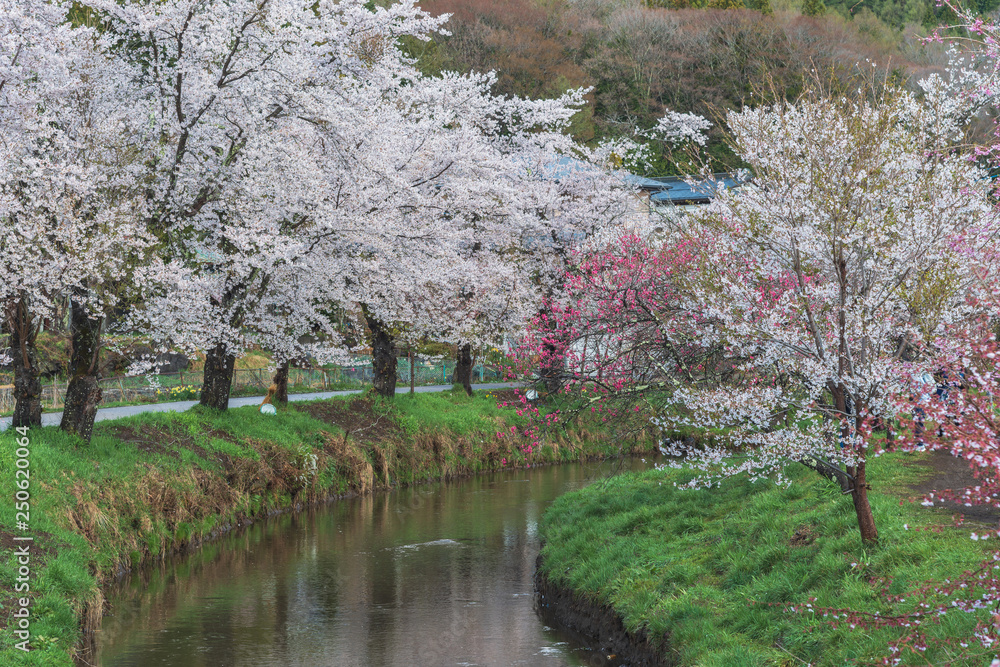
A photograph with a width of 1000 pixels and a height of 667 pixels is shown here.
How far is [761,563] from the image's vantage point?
39.9ft

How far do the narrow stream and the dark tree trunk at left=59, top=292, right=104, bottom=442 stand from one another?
3.21 m

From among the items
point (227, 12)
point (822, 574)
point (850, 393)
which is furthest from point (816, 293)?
point (227, 12)

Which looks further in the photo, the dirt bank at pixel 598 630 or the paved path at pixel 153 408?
the paved path at pixel 153 408

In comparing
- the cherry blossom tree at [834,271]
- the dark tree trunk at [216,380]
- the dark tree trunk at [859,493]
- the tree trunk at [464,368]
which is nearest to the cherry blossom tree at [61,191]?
the dark tree trunk at [216,380]

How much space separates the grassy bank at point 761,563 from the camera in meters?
9.76

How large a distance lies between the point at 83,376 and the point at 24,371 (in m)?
1.02

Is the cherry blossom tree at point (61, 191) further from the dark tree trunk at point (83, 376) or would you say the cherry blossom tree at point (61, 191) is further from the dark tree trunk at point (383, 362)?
the dark tree trunk at point (383, 362)

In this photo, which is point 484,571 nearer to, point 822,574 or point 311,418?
point 822,574

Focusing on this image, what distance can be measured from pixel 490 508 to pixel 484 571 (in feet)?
19.4

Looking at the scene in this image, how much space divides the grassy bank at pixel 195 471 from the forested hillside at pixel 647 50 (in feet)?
86.1

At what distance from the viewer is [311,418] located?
25344 millimetres

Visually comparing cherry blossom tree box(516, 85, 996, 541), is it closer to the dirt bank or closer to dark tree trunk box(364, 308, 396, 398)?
the dirt bank

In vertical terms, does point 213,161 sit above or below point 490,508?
above

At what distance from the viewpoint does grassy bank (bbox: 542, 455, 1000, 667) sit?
9.76 metres
